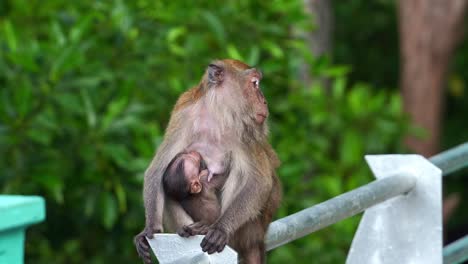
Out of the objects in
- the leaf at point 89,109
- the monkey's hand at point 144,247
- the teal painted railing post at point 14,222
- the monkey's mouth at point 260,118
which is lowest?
the leaf at point 89,109

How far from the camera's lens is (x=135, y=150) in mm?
5176

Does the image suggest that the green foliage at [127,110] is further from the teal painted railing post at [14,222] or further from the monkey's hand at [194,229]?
the teal painted railing post at [14,222]

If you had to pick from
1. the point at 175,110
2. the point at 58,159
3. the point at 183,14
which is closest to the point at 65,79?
the point at 58,159

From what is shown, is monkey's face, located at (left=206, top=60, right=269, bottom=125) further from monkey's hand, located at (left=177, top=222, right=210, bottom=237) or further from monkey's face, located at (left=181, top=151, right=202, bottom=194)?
monkey's hand, located at (left=177, top=222, right=210, bottom=237)

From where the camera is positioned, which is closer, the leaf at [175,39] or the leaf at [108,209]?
the leaf at [108,209]

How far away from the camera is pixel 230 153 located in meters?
3.39

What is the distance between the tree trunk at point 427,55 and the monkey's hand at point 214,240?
5.12 metres

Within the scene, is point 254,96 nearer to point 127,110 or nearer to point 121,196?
point 127,110

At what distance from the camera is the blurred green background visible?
4863 millimetres

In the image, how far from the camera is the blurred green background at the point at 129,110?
486cm

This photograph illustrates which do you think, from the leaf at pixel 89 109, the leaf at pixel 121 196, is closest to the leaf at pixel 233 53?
the leaf at pixel 89 109

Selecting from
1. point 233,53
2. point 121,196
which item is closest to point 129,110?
point 121,196

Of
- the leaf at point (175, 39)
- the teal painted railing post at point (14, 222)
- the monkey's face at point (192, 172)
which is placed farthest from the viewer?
the leaf at point (175, 39)

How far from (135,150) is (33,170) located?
54cm
